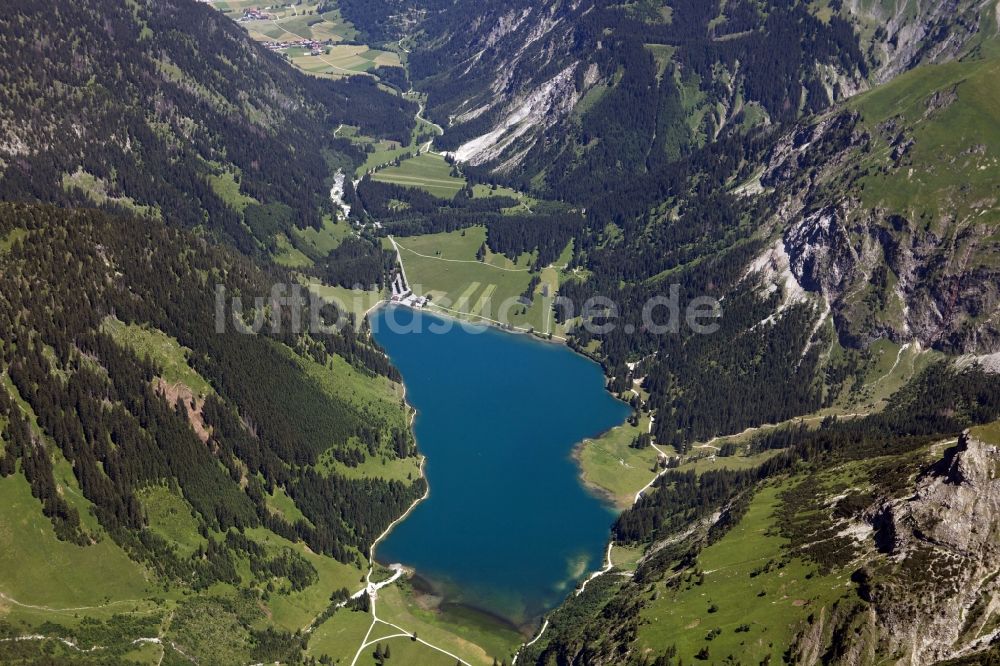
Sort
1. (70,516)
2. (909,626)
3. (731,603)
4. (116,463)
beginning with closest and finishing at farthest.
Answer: (909,626), (731,603), (70,516), (116,463)

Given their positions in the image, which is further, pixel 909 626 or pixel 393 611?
pixel 393 611

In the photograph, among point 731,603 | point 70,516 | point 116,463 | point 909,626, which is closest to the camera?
point 909,626

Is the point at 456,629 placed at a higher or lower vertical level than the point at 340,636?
higher

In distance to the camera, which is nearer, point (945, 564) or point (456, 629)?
point (945, 564)

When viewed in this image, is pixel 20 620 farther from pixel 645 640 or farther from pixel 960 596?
pixel 960 596

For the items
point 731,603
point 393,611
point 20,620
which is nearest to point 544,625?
point 393,611

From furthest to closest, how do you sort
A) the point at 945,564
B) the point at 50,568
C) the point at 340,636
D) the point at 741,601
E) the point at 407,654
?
the point at 340,636 < the point at 407,654 < the point at 50,568 < the point at 741,601 < the point at 945,564

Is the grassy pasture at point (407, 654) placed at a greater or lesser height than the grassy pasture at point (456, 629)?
lesser

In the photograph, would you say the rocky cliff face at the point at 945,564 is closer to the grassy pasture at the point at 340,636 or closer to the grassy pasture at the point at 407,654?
the grassy pasture at the point at 407,654

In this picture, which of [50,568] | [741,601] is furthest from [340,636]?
[741,601]

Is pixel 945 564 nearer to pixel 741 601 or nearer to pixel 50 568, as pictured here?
pixel 741 601

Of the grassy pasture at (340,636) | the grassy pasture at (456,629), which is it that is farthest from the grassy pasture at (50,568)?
the grassy pasture at (456,629)
